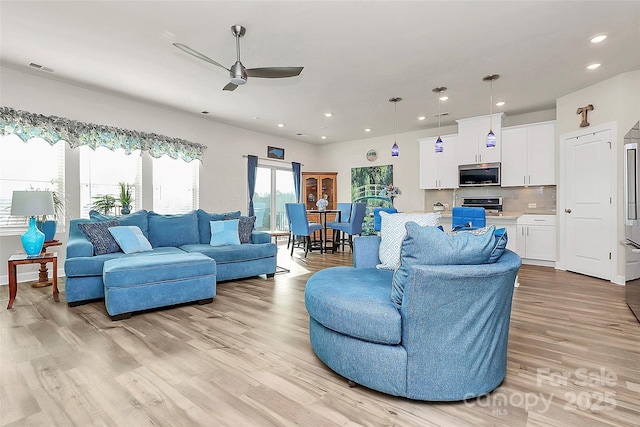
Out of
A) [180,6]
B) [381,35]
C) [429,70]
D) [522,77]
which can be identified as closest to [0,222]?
[180,6]

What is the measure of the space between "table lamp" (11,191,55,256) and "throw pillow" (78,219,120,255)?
393 mm

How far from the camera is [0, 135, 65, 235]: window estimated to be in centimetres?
421

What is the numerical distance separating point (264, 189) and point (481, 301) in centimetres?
692

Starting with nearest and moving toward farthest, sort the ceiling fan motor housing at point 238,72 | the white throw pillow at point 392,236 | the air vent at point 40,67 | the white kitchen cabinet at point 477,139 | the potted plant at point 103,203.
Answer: the white throw pillow at point 392,236 < the ceiling fan motor housing at point 238,72 < the air vent at point 40,67 < the potted plant at point 103,203 < the white kitchen cabinet at point 477,139

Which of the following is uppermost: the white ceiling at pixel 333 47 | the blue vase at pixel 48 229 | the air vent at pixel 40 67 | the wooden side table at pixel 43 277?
the air vent at pixel 40 67

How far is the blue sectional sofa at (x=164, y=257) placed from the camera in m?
3.13

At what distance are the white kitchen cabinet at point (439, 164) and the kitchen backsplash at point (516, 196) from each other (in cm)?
38

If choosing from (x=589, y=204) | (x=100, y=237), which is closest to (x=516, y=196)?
(x=589, y=204)

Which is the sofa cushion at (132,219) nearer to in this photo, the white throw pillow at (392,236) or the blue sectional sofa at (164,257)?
the blue sectional sofa at (164,257)

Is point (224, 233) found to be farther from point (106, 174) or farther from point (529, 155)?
point (529, 155)

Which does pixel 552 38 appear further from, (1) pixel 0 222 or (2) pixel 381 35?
(1) pixel 0 222

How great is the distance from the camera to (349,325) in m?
1.79

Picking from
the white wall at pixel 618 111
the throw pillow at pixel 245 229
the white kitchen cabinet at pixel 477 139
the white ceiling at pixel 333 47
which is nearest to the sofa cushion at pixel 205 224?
→ the throw pillow at pixel 245 229

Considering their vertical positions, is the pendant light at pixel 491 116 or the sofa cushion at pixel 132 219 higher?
the pendant light at pixel 491 116
